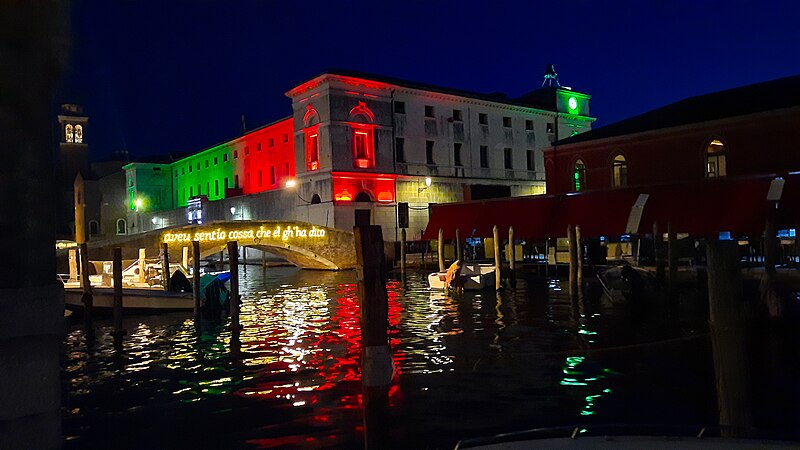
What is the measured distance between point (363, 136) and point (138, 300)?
897 inches

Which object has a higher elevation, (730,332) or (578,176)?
(578,176)

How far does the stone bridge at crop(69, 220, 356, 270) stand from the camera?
30.2 m

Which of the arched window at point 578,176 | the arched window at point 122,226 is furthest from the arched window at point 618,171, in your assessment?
the arched window at point 122,226

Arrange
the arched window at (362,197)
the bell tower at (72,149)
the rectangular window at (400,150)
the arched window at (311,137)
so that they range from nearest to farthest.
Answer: the arched window at (311,137), the arched window at (362,197), the rectangular window at (400,150), the bell tower at (72,149)

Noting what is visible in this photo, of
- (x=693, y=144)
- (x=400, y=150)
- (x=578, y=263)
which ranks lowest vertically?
(x=578, y=263)

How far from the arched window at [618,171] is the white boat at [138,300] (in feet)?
62.6

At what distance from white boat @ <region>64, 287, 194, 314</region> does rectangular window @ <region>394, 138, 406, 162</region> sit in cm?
2352

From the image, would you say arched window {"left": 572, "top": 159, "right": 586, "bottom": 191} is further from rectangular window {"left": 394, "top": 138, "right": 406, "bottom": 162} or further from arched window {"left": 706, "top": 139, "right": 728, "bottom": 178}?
rectangular window {"left": 394, "top": 138, "right": 406, "bottom": 162}

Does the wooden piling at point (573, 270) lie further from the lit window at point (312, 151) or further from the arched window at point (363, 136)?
the lit window at point (312, 151)

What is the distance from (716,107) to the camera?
26.0 metres

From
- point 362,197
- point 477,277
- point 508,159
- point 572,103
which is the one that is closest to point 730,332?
point 477,277

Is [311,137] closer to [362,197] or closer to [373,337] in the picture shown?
[362,197]

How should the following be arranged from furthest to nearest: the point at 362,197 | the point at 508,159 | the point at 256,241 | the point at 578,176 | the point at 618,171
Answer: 1. the point at 508,159
2. the point at 362,197
3. the point at 256,241
4. the point at 578,176
5. the point at 618,171

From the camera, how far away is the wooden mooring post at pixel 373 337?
20.2 feet
